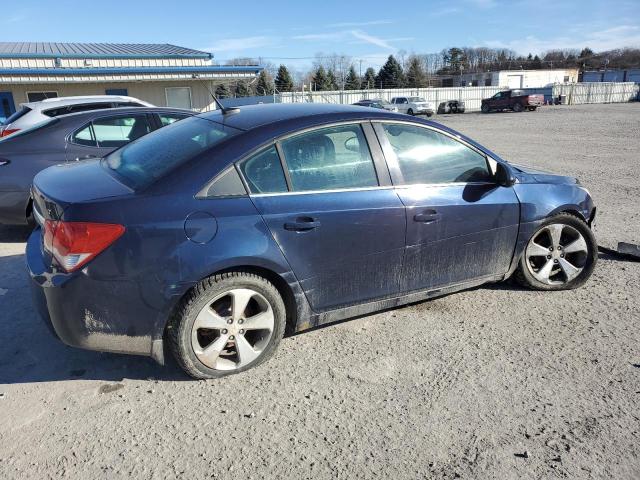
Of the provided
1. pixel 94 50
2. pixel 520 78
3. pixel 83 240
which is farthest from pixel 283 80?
pixel 83 240

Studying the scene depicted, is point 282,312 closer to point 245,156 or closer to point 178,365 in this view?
point 178,365

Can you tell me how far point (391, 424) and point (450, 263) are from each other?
146cm

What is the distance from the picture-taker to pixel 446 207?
3625 mm

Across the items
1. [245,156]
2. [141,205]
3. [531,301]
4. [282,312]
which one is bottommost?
[531,301]

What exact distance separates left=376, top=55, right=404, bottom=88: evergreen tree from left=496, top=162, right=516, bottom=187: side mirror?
281ft

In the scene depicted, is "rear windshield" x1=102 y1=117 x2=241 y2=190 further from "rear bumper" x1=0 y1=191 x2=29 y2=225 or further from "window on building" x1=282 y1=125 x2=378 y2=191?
"rear bumper" x1=0 y1=191 x2=29 y2=225

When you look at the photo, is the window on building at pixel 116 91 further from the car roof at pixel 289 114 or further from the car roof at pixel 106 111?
the car roof at pixel 289 114

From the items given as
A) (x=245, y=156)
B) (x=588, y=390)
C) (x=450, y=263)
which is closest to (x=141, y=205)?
(x=245, y=156)

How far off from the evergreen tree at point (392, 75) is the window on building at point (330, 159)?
86.3 m

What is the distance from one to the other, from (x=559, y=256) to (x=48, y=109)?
7.69 meters

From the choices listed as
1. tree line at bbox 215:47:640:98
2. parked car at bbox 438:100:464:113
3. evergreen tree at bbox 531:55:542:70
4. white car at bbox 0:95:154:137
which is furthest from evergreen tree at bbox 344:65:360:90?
white car at bbox 0:95:154:137

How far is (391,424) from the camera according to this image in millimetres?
2715

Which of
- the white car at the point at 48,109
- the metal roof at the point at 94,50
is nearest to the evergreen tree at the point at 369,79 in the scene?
the metal roof at the point at 94,50

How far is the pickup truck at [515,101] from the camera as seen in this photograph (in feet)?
133
